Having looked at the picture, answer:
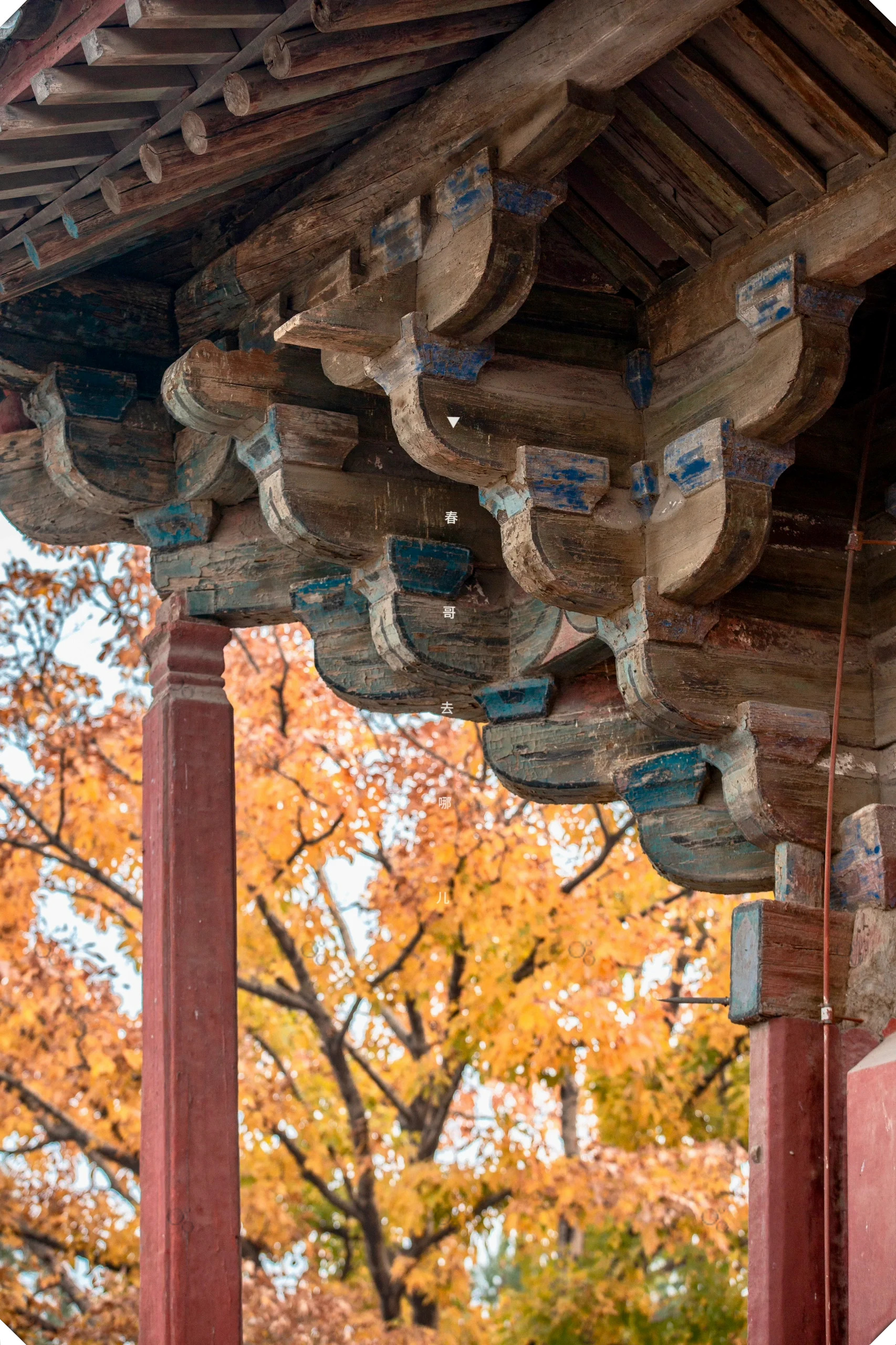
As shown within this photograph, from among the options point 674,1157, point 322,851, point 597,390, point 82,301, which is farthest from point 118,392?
point 674,1157

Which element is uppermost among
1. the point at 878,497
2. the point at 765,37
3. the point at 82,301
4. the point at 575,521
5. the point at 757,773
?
the point at 82,301

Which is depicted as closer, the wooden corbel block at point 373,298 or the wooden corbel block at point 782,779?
the wooden corbel block at point 373,298

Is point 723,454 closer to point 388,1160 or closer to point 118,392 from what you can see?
point 118,392

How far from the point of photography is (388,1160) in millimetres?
8680

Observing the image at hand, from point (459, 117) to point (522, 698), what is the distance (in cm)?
138

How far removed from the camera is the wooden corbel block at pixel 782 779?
3.28 meters

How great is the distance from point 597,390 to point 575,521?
35cm

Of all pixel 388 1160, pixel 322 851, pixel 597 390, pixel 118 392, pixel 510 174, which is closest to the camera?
pixel 510 174

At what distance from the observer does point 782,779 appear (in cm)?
331

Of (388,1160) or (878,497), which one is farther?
(388,1160)

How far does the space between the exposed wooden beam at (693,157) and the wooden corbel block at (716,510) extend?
0.39 metres

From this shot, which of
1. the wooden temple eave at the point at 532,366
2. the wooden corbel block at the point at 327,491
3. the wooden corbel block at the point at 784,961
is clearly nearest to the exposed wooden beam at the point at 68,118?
the wooden temple eave at the point at 532,366

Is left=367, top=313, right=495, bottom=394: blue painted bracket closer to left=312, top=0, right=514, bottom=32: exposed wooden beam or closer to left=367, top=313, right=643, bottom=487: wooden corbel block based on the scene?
left=367, top=313, right=643, bottom=487: wooden corbel block

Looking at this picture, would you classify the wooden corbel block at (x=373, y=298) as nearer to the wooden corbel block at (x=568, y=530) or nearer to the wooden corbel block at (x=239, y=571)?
the wooden corbel block at (x=568, y=530)
